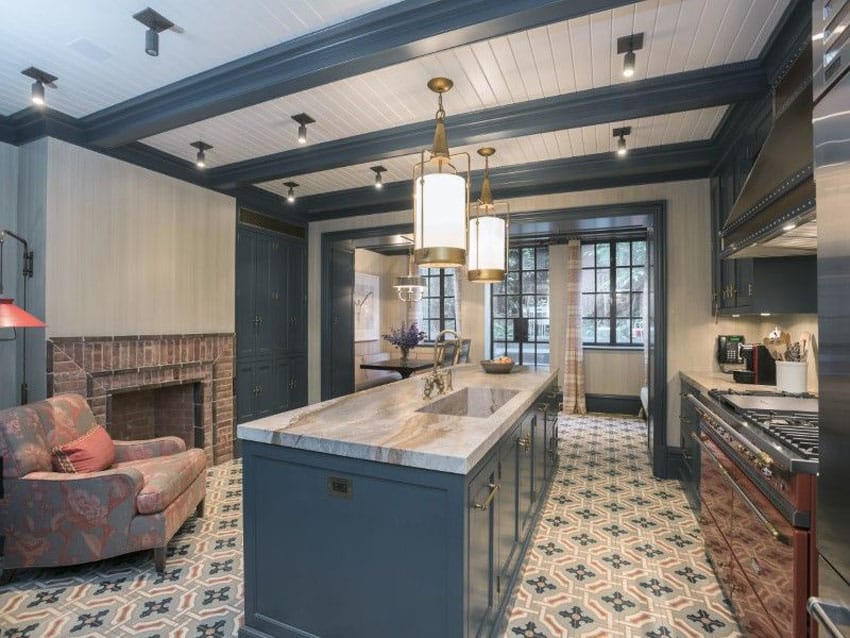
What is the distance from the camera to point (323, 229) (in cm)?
581

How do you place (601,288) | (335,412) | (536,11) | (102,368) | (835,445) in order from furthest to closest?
(601,288), (102,368), (335,412), (536,11), (835,445)

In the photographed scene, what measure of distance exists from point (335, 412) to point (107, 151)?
297 centimetres

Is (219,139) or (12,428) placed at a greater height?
(219,139)

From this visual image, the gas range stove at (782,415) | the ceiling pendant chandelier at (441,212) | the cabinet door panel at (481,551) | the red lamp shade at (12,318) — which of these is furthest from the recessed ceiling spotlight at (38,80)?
the gas range stove at (782,415)

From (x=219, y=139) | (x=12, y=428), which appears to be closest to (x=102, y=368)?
(x=12, y=428)

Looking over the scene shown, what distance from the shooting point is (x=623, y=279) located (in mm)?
7273

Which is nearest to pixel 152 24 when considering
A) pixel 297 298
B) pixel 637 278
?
pixel 297 298

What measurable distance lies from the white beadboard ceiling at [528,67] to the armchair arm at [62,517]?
98.5 inches

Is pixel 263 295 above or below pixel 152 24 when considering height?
below

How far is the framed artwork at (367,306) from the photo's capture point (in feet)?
27.5

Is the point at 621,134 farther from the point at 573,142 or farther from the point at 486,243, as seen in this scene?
the point at 486,243

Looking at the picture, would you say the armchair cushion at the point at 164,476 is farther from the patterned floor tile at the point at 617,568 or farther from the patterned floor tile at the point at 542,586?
the patterned floor tile at the point at 617,568

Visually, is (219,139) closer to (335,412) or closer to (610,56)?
(335,412)

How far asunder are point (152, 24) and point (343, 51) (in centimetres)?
90
